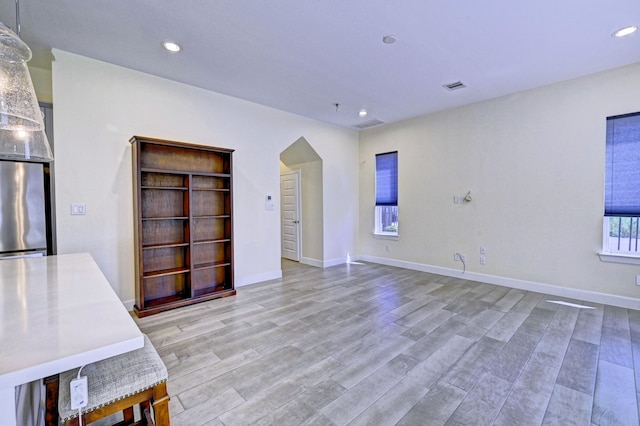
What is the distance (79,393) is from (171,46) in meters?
3.11

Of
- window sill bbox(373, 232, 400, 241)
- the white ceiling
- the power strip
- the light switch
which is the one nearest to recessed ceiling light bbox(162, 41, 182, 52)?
the white ceiling

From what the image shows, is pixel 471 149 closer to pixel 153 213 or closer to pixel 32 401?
pixel 153 213

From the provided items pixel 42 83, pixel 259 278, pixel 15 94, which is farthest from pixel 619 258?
pixel 42 83

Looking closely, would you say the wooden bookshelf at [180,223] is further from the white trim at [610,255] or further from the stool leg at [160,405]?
the white trim at [610,255]

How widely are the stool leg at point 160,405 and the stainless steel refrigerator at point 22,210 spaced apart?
2939mm

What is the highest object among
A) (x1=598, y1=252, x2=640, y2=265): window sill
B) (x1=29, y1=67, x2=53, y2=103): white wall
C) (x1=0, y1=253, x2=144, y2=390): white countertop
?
(x1=29, y1=67, x2=53, y2=103): white wall

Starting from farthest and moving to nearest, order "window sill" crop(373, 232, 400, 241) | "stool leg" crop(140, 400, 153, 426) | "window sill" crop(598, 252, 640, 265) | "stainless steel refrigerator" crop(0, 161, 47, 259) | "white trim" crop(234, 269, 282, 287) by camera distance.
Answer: "window sill" crop(373, 232, 400, 241), "white trim" crop(234, 269, 282, 287), "window sill" crop(598, 252, 640, 265), "stainless steel refrigerator" crop(0, 161, 47, 259), "stool leg" crop(140, 400, 153, 426)

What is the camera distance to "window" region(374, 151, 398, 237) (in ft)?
19.1

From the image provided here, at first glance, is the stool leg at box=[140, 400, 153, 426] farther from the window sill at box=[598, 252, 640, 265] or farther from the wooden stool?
the window sill at box=[598, 252, 640, 265]

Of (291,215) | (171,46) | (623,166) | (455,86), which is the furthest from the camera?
(291,215)

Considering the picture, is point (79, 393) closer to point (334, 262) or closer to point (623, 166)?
point (334, 262)

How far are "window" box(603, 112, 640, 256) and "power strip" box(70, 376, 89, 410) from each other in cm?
512

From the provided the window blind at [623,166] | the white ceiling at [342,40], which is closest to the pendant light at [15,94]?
the white ceiling at [342,40]

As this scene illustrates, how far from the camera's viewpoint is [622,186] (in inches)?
138
